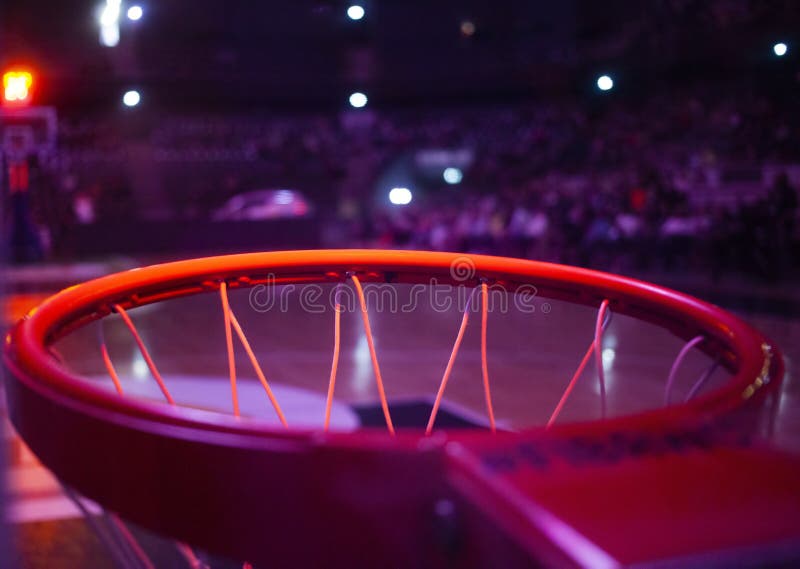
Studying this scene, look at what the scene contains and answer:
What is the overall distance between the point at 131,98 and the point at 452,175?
10.1 meters

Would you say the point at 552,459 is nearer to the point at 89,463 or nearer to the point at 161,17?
the point at 89,463

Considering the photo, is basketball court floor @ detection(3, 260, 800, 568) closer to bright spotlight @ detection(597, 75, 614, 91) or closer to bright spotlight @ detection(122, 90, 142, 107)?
bright spotlight @ detection(597, 75, 614, 91)

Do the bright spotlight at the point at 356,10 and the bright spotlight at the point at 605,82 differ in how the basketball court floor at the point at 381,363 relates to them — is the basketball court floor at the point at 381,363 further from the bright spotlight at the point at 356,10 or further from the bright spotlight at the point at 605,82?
the bright spotlight at the point at 605,82

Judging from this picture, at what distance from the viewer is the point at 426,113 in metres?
27.5

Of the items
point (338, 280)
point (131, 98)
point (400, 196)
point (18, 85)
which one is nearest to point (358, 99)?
point (400, 196)

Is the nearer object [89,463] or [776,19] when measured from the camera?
[89,463]

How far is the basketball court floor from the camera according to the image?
12.3ft

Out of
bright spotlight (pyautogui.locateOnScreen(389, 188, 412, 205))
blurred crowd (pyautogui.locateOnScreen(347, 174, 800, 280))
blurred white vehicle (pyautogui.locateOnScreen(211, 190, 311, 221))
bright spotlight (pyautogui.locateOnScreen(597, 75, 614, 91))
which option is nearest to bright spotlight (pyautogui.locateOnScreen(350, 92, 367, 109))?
bright spotlight (pyautogui.locateOnScreen(389, 188, 412, 205))

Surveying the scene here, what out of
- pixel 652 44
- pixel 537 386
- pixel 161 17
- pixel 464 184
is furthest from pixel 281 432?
pixel 161 17

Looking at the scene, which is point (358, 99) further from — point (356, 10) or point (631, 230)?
point (356, 10)

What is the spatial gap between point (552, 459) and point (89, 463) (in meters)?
0.50

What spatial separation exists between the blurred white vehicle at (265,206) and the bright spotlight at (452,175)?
5220 mm

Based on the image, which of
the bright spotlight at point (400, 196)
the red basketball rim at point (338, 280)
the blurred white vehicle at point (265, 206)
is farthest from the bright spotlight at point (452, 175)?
the red basketball rim at point (338, 280)

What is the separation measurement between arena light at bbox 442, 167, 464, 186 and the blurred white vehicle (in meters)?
5.21
